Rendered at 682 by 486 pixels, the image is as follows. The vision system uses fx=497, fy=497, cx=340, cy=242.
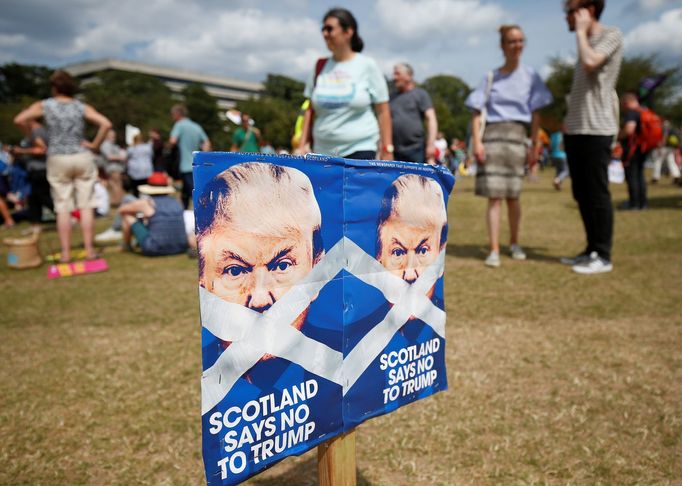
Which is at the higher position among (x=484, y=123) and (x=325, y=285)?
(x=484, y=123)

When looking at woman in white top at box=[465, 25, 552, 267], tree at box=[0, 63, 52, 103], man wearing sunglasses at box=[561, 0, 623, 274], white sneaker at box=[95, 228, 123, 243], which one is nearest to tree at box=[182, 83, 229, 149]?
tree at box=[0, 63, 52, 103]

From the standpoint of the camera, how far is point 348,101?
3.62 meters

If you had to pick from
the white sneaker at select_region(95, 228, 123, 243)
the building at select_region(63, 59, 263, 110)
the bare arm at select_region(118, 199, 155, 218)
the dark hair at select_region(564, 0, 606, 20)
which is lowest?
the white sneaker at select_region(95, 228, 123, 243)

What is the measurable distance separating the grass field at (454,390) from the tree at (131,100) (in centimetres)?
3690

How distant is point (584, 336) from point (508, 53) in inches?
110

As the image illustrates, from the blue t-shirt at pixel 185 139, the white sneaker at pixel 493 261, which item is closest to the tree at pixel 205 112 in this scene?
the blue t-shirt at pixel 185 139

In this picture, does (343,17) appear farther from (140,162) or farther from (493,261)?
(140,162)

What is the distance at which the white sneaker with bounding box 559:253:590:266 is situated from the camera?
4.69 meters

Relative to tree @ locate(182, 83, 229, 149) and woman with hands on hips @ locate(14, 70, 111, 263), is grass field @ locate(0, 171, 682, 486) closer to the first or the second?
woman with hands on hips @ locate(14, 70, 111, 263)

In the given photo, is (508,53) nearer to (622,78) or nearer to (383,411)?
(383,411)

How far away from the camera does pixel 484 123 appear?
490cm

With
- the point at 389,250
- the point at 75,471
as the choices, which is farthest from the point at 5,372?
the point at 389,250

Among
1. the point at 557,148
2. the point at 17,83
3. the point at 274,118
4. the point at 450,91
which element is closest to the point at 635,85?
the point at 557,148

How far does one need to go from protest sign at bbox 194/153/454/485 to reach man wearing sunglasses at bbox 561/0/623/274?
343 centimetres
